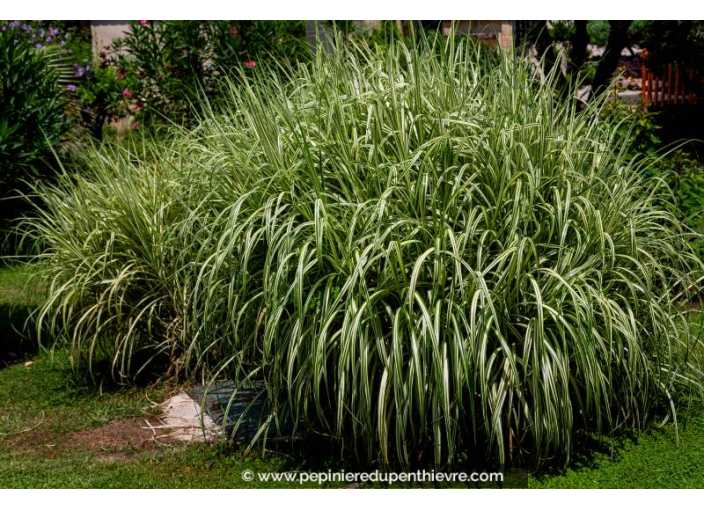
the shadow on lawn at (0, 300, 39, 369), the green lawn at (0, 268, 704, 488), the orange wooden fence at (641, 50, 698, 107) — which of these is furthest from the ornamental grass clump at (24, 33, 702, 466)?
the orange wooden fence at (641, 50, 698, 107)

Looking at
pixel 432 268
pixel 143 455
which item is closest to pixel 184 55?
pixel 143 455

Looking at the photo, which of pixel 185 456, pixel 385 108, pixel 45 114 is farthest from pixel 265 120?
pixel 45 114

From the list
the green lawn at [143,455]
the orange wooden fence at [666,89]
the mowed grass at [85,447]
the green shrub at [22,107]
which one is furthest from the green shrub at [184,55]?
the orange wooden fence at [666,89]

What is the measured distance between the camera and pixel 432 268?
3.55 meters

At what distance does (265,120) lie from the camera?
411cm

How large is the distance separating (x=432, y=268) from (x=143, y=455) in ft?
5.15

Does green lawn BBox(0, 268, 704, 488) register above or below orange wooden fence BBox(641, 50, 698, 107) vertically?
below

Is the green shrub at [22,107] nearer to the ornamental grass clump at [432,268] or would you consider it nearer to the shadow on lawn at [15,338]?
the shadow on lawn at [15,338]

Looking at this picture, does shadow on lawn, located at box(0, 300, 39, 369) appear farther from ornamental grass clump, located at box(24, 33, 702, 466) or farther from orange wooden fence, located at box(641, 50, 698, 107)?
orange wooden fence, located at box(641, 50, 698, 107)

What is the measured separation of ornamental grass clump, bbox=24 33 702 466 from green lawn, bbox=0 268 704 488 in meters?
0.16

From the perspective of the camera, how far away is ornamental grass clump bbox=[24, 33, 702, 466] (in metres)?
3.36

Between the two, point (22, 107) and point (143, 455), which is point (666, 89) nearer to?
point (22, 107)

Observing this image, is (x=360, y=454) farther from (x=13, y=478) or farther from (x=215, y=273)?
(x=13, y=478)

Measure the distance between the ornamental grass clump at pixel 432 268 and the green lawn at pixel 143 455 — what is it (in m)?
0.16
